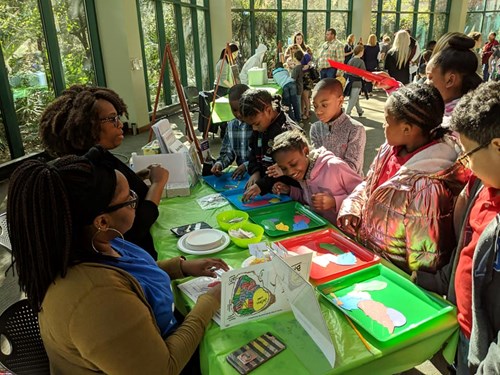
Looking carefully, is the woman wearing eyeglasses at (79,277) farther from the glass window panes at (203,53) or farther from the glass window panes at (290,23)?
the glass window panes at (290,23)

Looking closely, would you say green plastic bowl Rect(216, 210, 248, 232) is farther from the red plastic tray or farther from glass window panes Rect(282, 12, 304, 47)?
glass window panes Rect(282, 12, 304, 47)

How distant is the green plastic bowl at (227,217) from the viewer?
1802 millimetres

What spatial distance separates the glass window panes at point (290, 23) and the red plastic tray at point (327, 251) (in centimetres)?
1169

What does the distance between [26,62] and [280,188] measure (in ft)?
15.7

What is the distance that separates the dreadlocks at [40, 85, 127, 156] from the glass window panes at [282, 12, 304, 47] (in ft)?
37.6

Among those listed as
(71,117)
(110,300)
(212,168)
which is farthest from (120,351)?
(212,168)

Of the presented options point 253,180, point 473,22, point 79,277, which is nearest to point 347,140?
point 253,180

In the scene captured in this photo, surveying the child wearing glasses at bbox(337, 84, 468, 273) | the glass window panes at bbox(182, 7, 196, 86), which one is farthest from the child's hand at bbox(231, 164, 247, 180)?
the glass window panes at bbox(182, 7, 196, 86)

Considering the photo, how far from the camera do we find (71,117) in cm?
178

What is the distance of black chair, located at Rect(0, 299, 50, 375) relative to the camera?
115cm

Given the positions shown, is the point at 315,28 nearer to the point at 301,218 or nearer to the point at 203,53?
the point at 203,53

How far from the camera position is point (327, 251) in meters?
1.61

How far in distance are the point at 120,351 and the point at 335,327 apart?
0.63 metres

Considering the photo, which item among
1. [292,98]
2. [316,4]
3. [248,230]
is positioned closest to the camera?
[248,230]
